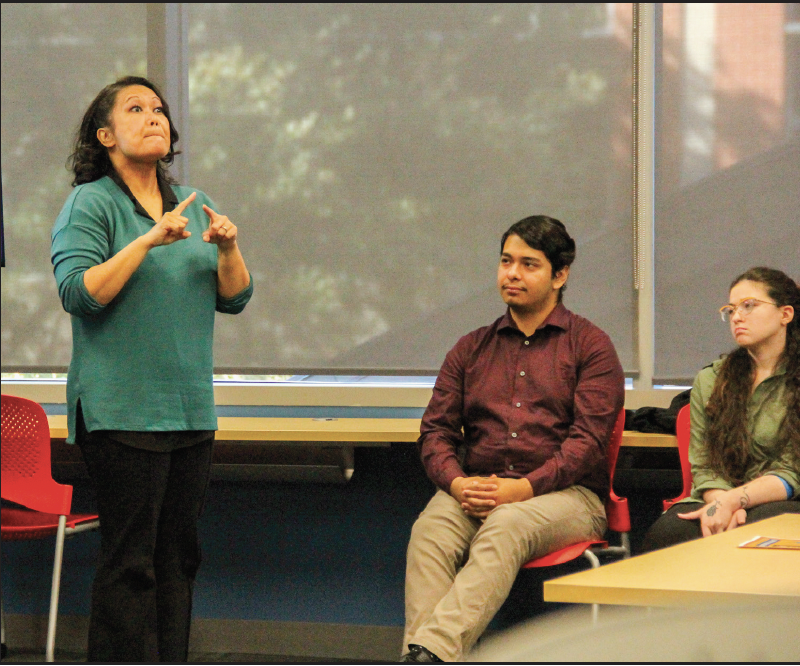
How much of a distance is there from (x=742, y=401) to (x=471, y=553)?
34.3 inches

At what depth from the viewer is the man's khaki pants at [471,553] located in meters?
2.11

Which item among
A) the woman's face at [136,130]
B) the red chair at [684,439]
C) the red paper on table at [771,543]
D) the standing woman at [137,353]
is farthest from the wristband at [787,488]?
the woman's face at [136,130]

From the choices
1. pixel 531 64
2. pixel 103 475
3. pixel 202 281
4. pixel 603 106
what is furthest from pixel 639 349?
pixel 103 475

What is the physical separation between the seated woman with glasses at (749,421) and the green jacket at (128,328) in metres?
1.30

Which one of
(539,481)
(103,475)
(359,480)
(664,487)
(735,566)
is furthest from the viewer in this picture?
(359,480)

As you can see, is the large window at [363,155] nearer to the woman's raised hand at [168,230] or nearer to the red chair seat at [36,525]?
the red chair seat at [36,525]

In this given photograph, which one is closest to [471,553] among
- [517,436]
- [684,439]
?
[517,436]

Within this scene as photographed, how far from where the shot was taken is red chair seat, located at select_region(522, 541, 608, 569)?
237cm

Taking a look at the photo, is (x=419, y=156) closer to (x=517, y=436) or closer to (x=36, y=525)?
(x=517, y=436)

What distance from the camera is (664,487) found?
3090mm

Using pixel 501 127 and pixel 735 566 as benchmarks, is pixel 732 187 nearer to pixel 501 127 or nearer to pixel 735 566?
pixel 501 127

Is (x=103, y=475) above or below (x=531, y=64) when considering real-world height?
below

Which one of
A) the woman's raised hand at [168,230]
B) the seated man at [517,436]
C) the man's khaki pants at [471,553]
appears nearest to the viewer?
the woman's raised hand at [168,230]

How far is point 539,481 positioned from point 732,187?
1.45m
